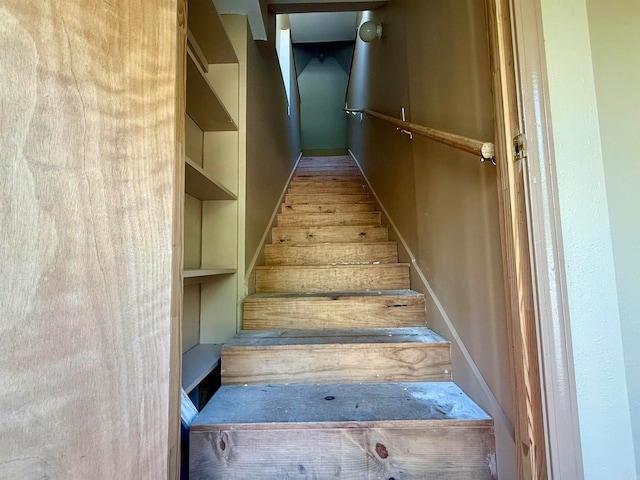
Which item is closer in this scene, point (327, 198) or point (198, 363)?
point (198, 363)

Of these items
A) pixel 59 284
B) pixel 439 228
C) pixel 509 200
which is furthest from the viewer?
pixel 439 228

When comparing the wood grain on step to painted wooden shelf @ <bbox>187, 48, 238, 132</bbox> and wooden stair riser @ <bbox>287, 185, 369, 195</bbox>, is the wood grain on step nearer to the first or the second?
wooden stair riser @ <bbox>287, 185, 369, 195</bbox>

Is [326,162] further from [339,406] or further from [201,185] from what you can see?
[339,406]

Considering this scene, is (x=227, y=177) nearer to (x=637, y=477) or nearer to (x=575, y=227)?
(x=575, y=227)

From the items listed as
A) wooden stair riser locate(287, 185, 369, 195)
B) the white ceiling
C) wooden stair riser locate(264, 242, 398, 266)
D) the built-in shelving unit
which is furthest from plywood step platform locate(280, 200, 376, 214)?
the white ceiling

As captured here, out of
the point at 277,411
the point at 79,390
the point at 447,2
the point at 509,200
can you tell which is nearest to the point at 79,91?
the point at 79,390

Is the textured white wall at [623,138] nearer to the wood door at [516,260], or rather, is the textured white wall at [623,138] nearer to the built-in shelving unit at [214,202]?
the wood door at [516,260]

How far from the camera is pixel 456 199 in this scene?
1112 mm

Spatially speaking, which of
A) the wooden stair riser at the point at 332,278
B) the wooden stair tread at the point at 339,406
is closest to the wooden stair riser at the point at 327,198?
the wooden stair riser at the point at 332,278

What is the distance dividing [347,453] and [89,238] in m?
0.86

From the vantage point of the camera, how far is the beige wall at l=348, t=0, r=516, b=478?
88 centimetres

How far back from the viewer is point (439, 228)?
51.4 inches

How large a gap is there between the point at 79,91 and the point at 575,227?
0.92m

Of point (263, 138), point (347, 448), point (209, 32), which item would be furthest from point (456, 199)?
point (263, 138)
